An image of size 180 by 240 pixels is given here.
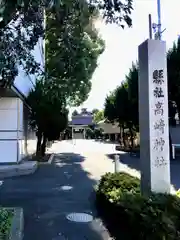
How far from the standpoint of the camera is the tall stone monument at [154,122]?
5.80 m

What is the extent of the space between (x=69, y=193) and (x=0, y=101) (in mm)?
8457

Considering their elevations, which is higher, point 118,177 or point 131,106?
point 131,106

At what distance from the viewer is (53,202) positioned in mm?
8812

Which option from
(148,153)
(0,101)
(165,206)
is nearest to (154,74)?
(148,153)

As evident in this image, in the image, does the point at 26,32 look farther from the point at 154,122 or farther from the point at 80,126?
the point at 80,126

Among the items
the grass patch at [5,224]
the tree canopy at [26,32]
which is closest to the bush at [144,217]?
the grass patch at [5,224]

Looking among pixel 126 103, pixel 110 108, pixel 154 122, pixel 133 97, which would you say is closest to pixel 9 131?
pixel 133 97

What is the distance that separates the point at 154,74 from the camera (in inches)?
234

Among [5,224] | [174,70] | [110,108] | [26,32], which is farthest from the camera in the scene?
[110,108]

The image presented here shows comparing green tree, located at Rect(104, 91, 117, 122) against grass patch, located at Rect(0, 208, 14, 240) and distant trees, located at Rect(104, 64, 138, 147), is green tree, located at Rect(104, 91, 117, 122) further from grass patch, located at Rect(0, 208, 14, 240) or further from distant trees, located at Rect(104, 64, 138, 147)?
grass patch, located at Rect(0, 208, 14, 240)

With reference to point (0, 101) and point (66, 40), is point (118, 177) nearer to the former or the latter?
point (66, 40)

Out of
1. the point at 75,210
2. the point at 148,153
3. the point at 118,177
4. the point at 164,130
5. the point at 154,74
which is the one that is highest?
the point at 154,74

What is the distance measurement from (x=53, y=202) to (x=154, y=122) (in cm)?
413

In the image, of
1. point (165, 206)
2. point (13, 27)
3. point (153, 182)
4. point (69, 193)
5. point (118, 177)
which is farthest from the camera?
point (69, 193)
